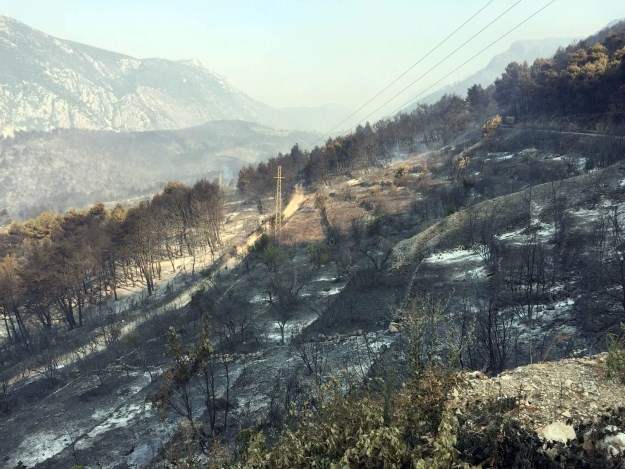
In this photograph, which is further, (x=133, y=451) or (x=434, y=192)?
(x=434, y=192)

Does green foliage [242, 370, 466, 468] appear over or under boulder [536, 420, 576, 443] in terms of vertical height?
over

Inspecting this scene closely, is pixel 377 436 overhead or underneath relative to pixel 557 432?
overhead

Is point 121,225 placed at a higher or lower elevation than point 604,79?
lower

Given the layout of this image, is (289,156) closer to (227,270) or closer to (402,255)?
(227,270)

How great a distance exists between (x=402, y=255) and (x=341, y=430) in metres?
26.6

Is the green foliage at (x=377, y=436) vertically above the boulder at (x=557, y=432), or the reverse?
the green foliage at (x=377, y=436)

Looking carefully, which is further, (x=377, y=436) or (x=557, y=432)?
(x=557, y=432)

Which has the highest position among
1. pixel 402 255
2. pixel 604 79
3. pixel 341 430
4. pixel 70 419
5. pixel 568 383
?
pixel 604 79

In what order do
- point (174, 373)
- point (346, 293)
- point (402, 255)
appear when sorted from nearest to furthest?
point (174, 373)
point (346, 293)
point (402, 255)

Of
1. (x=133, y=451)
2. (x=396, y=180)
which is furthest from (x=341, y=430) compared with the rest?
(x=396, y=180)

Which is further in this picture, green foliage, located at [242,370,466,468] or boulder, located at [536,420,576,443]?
boulder, located at [536,420,576,443]

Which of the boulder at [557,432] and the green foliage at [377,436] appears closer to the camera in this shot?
the green foliage at [377,436]

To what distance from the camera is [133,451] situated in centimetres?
1501

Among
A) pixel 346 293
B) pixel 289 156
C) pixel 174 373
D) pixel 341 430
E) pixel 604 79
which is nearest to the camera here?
pixel 341 430
